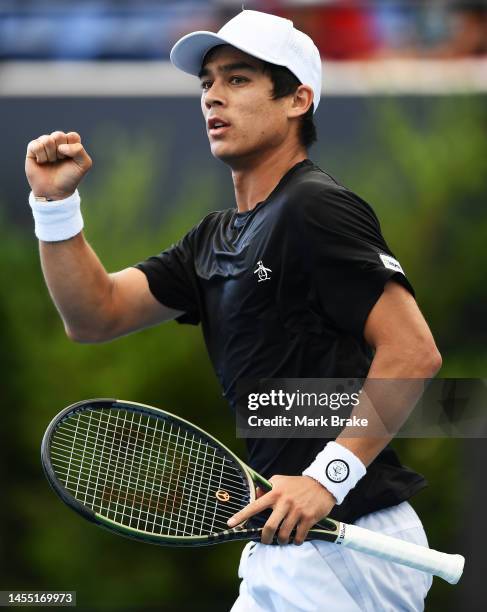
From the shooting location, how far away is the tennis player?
9.36 feet

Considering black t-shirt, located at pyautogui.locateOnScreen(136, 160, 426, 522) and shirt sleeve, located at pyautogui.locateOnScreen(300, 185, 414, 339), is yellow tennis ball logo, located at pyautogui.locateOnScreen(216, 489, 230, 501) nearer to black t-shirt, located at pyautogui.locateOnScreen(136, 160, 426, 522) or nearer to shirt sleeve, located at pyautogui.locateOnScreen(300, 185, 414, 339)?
black t-shirt, located at pyautogui.locateOnScreen(136, 160, 426, 522)

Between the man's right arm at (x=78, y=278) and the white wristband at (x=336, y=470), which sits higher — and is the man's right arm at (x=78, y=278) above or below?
above

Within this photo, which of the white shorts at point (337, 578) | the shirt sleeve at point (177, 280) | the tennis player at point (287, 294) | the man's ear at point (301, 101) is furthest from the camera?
the shirt sleeve at point (177, 280)

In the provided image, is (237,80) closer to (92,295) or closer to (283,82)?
(283,82)

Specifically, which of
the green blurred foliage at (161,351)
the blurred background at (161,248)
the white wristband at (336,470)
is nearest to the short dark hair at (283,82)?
the white wristband at (336,470)

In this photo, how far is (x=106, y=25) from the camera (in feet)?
29.4

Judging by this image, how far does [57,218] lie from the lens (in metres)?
3.32

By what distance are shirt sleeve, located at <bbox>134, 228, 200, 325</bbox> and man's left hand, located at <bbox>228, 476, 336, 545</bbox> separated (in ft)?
3.04

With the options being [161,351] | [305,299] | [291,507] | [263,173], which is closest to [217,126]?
[263,173]

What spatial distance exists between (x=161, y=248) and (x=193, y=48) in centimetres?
312

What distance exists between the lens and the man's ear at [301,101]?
3.33m

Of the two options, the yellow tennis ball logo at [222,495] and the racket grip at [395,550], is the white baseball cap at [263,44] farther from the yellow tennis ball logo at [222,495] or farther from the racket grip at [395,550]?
the racket grip at [395,550]

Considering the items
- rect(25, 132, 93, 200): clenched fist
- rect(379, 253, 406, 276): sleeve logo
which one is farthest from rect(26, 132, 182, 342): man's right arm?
rect(379, 253, 406, 276): sleeve logo

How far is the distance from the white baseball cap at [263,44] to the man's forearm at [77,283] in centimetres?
61
